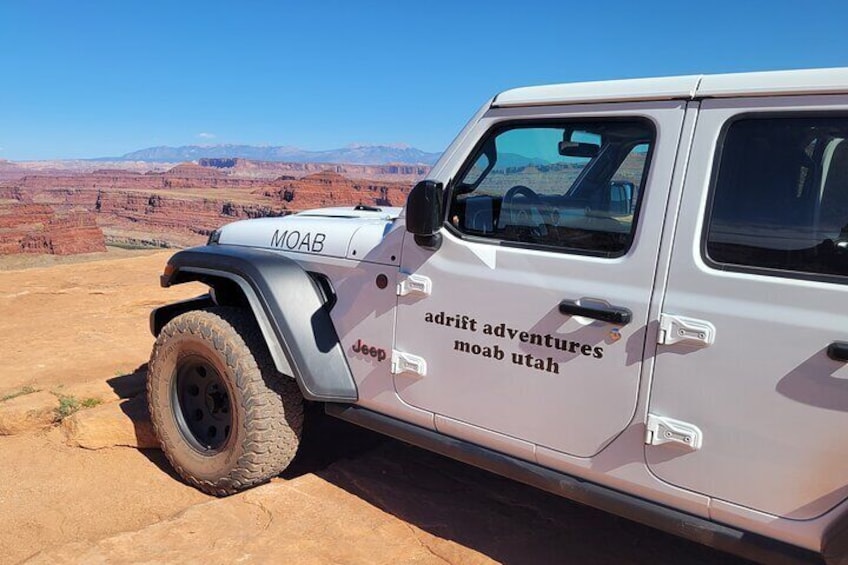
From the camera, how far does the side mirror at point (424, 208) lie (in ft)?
8.53

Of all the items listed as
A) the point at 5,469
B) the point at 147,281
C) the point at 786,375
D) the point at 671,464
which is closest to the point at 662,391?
the point at 671,464

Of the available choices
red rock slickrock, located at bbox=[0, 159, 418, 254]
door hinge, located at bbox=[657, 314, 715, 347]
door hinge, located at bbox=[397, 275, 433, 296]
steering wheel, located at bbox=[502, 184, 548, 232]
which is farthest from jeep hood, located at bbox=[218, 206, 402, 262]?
red rock slickrock, located at bbox=[0, 159, 418, 254]

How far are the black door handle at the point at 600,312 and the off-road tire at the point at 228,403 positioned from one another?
5.09ft

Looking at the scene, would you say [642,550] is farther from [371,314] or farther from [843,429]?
[371,314]

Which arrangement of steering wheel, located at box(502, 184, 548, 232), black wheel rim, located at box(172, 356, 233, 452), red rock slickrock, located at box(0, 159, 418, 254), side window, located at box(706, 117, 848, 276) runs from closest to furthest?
side window, located at box(706, 117, 848, 276), steering wheel, located at box(502, 184, 548, 232), black wheel rim, located at box(172, 356, 233, 452), red rock slickrock, located at box(0, 159, 418, 254)

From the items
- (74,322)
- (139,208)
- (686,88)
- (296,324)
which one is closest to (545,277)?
(686,88)

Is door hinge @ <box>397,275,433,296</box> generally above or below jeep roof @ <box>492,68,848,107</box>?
below

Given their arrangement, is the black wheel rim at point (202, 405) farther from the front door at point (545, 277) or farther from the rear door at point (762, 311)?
the rear door at point (762, 311)

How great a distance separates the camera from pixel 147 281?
9953 millimetres

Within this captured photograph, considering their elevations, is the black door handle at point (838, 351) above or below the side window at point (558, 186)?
below

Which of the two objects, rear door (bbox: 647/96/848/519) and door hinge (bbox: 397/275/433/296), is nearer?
rear door (bbox: 647/96/848/519)

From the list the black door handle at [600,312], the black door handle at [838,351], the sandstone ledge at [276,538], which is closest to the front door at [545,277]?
the black door handle at [600,312]

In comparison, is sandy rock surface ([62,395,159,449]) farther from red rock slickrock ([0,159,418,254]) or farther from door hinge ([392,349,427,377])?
red rock slickrock ([0,159,418,254])

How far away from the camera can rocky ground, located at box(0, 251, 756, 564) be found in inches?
114
